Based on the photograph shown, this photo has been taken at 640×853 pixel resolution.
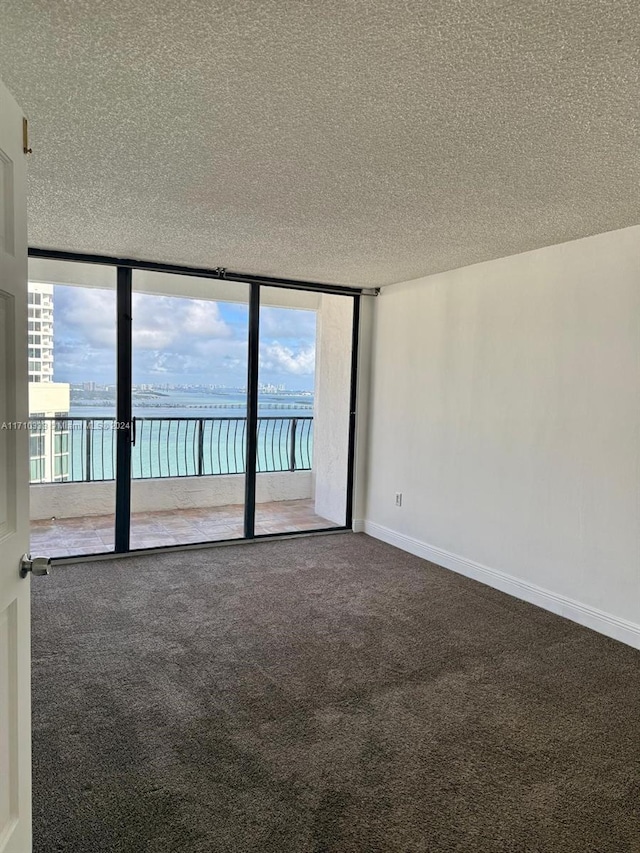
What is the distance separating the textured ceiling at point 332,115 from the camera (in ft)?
4.73

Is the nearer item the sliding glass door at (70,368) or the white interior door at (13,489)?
the white interior door at (13,489)

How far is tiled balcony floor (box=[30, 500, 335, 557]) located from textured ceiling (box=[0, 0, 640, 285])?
252 cm

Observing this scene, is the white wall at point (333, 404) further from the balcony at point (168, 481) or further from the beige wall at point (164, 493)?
the beige wall at point (164, 493)

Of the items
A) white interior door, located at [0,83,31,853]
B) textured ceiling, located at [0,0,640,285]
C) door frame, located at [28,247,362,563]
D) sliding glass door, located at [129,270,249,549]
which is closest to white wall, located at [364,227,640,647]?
textured ceiling, located at [0,0,640,285]

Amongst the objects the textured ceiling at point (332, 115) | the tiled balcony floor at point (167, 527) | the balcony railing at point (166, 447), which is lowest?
the tiled balcony floor at point (167, 527)

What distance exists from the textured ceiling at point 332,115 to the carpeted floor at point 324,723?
7.65 ft

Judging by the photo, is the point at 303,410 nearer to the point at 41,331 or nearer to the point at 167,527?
the point at 167,527

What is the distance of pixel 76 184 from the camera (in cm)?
272

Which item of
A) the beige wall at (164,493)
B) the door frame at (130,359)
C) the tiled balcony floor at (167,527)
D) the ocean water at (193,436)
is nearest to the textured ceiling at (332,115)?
the door frame at (130,359)

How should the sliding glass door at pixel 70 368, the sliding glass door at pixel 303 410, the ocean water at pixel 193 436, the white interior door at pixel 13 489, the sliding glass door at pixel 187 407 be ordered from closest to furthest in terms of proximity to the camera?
1. the white interior door at pixel 13 489
2. the sliding glass door at pixel 70 368
3. the sliding glass door at pixel 187 407
4. the ocean water at pixel 193 436
5. the sliding glass door at pixel 303 410

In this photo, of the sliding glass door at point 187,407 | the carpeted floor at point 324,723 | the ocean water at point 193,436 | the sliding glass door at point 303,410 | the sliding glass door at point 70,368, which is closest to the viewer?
the carpeted floor at point 324,723

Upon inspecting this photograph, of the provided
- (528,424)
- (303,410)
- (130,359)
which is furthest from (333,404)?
(528,424)

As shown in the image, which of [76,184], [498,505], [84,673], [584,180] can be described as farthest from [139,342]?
[584,180]

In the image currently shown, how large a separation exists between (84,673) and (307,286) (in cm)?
346
